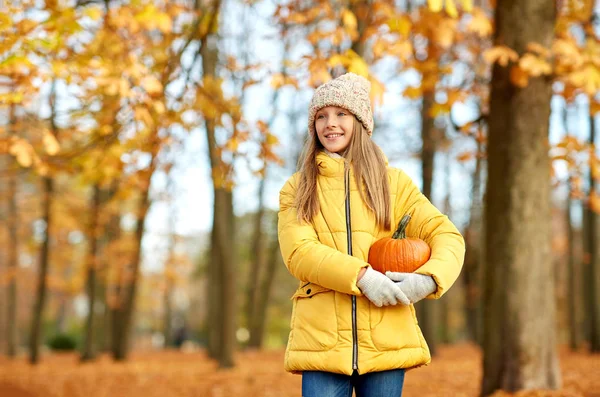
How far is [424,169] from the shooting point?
51.0ft

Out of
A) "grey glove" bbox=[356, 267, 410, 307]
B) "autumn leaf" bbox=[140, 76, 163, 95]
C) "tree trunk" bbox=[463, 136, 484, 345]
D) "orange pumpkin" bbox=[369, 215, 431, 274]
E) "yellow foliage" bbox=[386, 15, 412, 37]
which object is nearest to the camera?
"grey glove" bbox=[356, 267, 410, 307]

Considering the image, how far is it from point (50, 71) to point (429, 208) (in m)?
4.02

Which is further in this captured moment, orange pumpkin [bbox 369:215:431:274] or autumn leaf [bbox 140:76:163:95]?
autumn leaf [bbox 140:76:163:95]

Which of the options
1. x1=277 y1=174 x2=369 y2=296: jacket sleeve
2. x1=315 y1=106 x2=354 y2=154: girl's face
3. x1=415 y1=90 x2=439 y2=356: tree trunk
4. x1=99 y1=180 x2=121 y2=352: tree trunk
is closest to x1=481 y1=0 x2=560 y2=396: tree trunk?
x1=315 y1=106 x2=354 y2=154: girl's face

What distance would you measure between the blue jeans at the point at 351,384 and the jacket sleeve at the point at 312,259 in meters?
0.41

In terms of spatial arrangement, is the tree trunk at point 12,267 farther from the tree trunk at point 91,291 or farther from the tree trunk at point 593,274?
the tree trunk at point 593,274

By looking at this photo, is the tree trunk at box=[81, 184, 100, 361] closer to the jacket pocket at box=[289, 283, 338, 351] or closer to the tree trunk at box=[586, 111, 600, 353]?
the tree trunk at box=[586, 111, 600, 353]

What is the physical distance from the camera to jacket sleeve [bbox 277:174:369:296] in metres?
2.67

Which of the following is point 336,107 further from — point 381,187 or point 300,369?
point 300,369

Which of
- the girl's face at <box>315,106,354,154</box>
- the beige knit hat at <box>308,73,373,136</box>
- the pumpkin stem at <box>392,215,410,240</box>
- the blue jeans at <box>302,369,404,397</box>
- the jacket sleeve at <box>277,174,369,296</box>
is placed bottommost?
the blue jeans at <box>302,369,404,397</box>

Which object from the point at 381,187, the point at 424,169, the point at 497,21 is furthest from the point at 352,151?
the point at 424,169

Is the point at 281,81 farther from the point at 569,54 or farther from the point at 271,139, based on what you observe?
the point at 569,54

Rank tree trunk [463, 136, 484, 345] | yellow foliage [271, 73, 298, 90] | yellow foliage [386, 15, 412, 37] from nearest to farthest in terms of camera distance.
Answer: yellow foliage [386, 15, 412, 37], yellow foliage [271, 73, 298, 90], tree trunk [463, 136, 484, 345]

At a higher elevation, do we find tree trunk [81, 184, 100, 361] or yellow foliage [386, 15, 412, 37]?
yellow foliage [386, 15, 412, 37]
